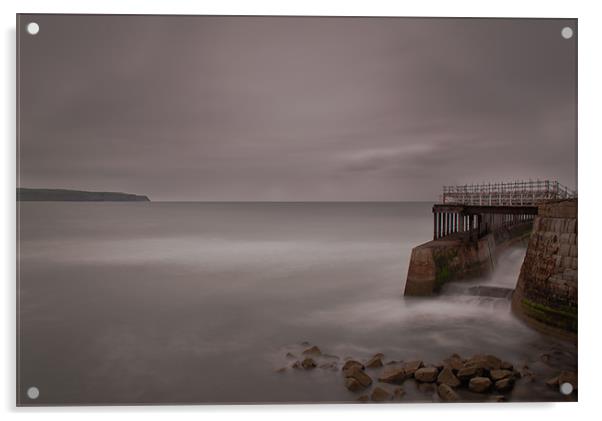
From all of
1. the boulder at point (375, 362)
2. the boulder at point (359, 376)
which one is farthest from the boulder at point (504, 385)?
the boulder at point (359, 376)

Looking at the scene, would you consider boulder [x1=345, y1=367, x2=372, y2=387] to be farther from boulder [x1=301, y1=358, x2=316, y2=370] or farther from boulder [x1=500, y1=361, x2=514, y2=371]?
boulder [x1=500, y1=361, x2=514, y2=371]

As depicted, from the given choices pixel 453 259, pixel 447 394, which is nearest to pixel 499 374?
pixel 447 394

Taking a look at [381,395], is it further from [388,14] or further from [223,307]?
[388,14]

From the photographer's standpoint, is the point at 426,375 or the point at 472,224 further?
the point at 472,224

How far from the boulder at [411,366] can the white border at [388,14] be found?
28 cm

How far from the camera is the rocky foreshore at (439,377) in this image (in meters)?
3.00

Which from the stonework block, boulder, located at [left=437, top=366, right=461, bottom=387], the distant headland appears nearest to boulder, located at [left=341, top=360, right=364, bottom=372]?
boulder, located at [left=437, top=366, right=461, bottom=387]

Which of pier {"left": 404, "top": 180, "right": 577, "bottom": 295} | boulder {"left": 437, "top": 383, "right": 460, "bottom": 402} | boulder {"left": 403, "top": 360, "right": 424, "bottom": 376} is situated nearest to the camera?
boulder {"left": 437, "top": 383, "right": 460, "bottom": 402}

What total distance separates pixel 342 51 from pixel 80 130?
2.57m

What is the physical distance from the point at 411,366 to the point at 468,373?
0.51m

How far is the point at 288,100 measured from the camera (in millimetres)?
3162

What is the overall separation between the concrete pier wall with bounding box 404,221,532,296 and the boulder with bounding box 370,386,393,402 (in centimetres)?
96

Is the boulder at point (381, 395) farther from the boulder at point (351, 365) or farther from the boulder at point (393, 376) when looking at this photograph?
the boulder at point (351, 365)

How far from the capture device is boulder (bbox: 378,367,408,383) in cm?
304
